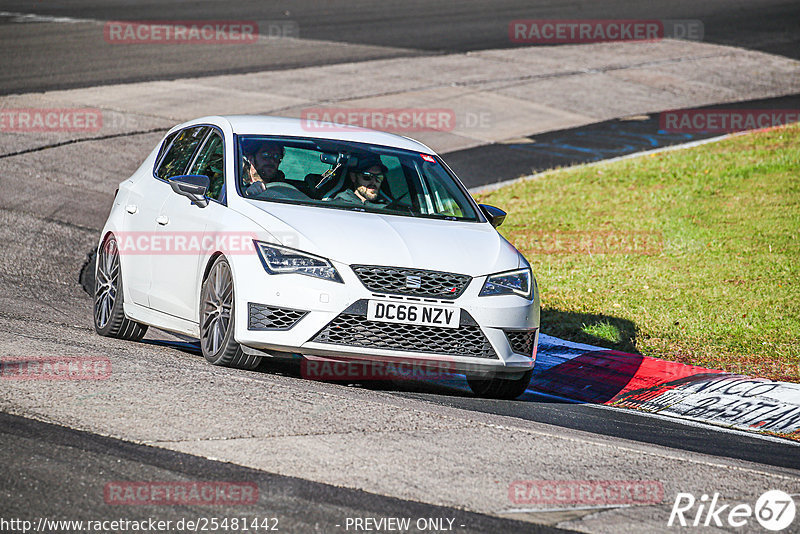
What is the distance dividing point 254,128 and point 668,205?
8528 mm

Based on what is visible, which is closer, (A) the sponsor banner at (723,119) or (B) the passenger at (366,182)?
(B) the passenger at (366,182)

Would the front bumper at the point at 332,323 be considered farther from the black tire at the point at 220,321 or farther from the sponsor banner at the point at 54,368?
the sponsor banner at the point at 54,368

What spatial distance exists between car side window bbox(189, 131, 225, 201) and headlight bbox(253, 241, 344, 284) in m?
0.92

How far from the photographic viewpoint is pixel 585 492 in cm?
529

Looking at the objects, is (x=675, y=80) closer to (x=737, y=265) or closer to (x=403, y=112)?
(x=403, y=112)

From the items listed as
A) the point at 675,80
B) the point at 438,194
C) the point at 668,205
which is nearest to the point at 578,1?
the point at 675,80

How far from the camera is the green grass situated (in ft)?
33.1

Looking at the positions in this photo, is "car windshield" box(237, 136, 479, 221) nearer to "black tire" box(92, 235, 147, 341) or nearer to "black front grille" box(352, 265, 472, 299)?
"black front grille" box(352, 265, 472, 299)

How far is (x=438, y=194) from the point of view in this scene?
852 cm

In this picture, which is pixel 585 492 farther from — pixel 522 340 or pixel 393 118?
pixel 393 118

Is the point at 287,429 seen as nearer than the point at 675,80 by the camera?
Yes

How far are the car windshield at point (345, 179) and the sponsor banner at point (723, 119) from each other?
14556 millimetres

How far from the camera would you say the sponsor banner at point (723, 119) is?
72.8 feet

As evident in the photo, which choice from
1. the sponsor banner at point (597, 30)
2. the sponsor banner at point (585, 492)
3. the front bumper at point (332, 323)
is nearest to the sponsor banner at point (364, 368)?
the front bumper at point (332, 323)
